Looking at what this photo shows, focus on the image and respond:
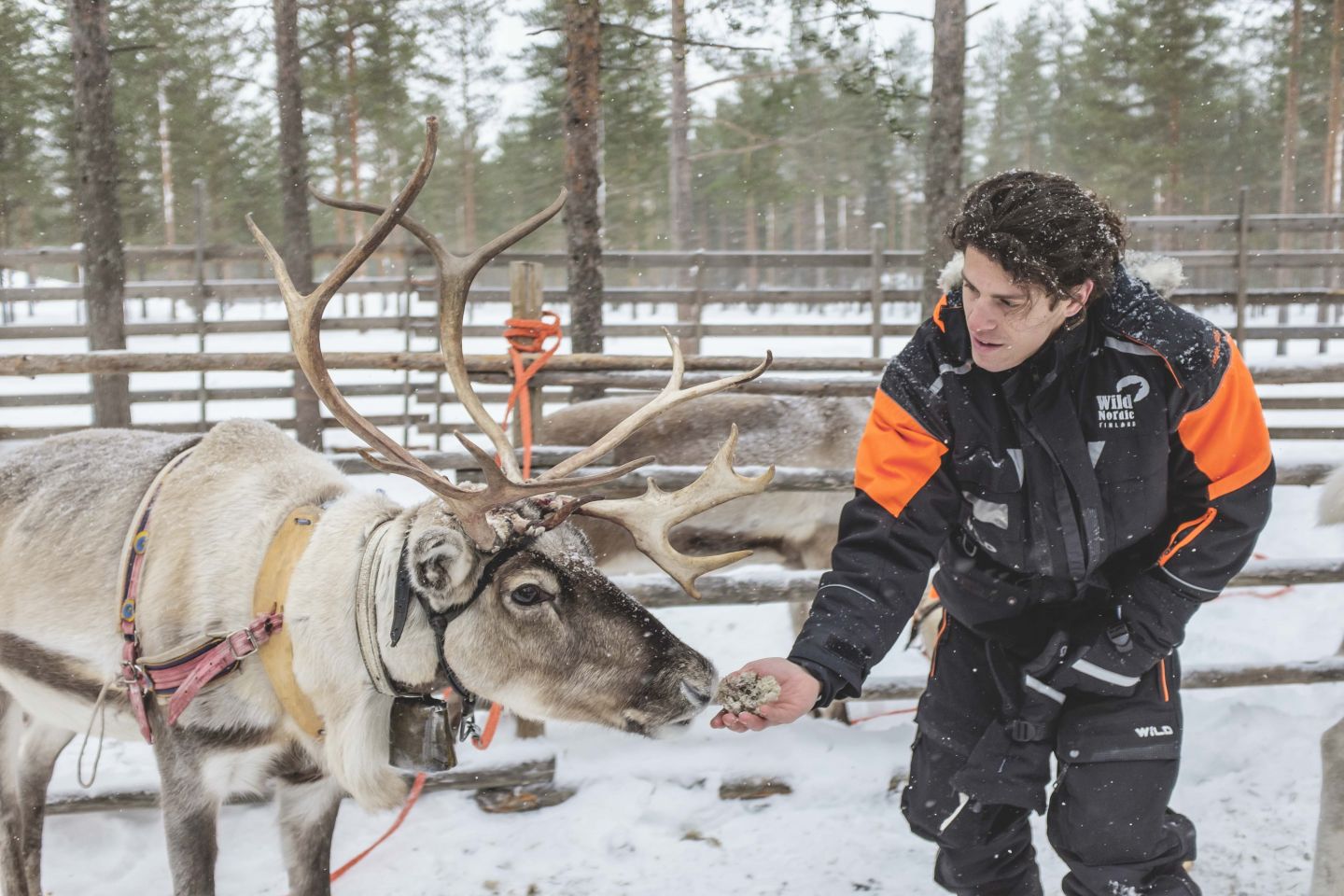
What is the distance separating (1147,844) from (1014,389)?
0.91 m

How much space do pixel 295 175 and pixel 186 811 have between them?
790cm

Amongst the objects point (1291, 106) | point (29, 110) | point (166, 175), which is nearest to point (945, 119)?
point (29, 110)

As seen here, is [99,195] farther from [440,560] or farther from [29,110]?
Answer: [29,110]

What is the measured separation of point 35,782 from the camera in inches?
111

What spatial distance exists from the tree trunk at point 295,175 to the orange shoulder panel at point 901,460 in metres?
7.34

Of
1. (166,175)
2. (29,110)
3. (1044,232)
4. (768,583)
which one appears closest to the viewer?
(1044,232)

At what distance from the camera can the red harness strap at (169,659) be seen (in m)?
2.10

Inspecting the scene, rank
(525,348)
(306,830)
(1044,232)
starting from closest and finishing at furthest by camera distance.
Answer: (1044,232) → (306,830) → (525,348)

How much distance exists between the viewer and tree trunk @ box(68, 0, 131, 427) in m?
7.00

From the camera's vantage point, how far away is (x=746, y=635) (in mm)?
4934

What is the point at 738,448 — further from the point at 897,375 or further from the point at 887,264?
the point at 887,264

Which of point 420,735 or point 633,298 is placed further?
point 633,298

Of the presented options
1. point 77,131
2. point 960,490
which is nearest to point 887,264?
point 77,131

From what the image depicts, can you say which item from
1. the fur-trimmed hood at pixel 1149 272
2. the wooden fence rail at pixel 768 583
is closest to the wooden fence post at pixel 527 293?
the wooden fence rail at pixel 768 583
